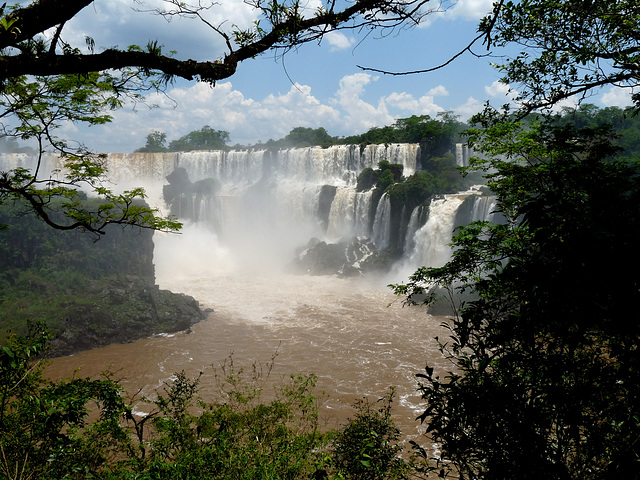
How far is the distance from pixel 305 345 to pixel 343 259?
12305mm

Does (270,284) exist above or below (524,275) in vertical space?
below

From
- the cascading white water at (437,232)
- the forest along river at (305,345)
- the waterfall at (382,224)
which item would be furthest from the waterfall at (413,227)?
the forest along river at (305,345)

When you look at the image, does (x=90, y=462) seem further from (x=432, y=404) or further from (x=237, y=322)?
(x=237, y=322)

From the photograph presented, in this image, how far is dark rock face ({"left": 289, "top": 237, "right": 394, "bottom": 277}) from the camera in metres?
25.6

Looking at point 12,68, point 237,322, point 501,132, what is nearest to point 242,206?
point 237,322

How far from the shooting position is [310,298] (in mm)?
21516

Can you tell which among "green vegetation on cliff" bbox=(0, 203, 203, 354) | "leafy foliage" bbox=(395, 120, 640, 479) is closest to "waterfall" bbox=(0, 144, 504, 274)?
"green vegetation on cliff" bbox=(0, 203, 203, 354)

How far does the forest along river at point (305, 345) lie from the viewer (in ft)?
37.7

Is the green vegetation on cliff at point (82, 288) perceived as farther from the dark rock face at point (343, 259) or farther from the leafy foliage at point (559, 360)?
the leafy foliage at point (559, 360)

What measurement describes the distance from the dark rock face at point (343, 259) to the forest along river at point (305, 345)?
5.11 ft

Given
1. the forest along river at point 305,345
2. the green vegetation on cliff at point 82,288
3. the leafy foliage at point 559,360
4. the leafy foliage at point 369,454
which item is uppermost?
the leafy foliage at point 559,360

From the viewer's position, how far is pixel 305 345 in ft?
48.7

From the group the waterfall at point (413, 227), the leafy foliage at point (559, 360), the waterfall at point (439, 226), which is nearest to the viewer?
the leafy foliage at point (559, 360)

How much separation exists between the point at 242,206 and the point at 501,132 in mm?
29506
